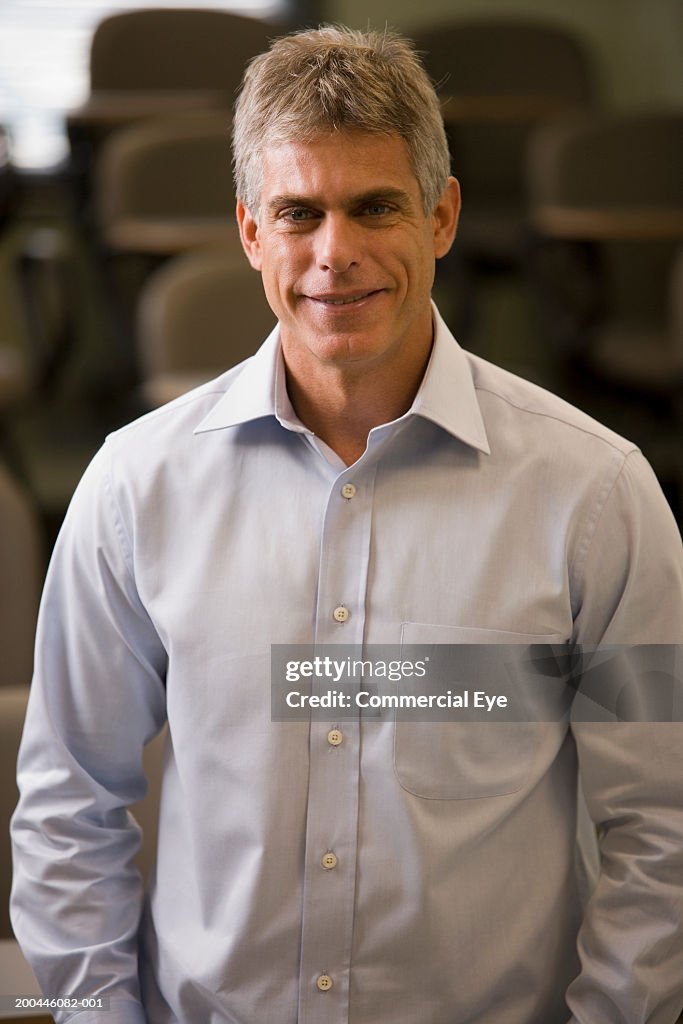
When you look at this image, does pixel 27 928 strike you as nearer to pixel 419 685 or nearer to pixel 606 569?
pixel 419 685

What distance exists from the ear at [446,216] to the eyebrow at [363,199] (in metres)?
0.06

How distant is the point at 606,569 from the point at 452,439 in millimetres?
194

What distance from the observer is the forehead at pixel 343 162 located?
1173 millimetres

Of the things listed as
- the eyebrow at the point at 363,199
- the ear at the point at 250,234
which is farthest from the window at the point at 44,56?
the eyebrow at the point at 363,199

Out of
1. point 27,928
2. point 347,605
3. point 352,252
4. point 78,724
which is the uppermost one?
point 352,252

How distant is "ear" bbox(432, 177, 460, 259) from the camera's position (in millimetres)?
1271

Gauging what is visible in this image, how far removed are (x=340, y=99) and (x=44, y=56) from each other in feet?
14.3

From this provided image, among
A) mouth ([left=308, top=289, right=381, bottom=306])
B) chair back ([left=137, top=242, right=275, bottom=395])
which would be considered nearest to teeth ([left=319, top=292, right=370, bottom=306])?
mouth ([left=308, top=289, right=381, bottom=306])

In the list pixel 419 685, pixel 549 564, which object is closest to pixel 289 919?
pixel 419 685

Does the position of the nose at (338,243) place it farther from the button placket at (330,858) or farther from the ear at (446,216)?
the button placket at (330,858)

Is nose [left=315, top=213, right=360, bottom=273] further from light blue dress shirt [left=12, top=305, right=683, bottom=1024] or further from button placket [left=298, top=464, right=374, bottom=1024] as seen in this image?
button placket [left=298, top=464, right=374, bottom=1024]

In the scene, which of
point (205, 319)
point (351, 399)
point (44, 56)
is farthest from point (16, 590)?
point (44, 56)

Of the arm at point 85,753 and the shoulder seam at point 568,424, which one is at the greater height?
the shoulder seam at point 568,424

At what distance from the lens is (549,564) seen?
4.09 feet
